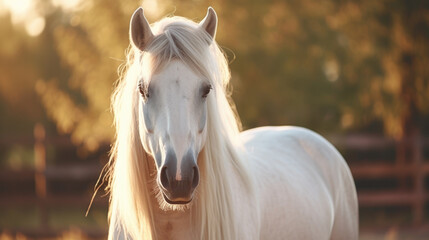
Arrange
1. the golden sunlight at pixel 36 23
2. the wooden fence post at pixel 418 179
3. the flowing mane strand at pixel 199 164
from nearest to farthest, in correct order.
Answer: the flowing mane strand at pixel 199 164, the wooden fence post at pixel 418 179, the golden sunlight at pixel 36 23

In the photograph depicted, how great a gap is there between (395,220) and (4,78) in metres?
13.9

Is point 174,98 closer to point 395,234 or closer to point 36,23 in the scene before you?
point 395,234

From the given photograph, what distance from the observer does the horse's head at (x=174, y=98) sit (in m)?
2.27

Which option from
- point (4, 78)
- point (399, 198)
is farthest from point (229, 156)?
point (4, 78)

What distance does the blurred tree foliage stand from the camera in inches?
366

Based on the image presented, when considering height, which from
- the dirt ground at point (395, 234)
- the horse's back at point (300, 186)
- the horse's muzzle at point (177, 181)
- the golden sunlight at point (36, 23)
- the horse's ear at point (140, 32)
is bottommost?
the dirt ground at point (395, 234)

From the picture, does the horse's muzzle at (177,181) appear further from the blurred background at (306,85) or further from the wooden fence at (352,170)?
the wooden fence at (352,170)

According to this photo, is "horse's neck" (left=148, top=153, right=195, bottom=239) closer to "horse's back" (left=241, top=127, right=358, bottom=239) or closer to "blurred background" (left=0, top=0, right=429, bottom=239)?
"horse's back" (left=241, top=127, right=358, bottom=239)

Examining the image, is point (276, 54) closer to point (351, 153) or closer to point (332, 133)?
point (332, 133)

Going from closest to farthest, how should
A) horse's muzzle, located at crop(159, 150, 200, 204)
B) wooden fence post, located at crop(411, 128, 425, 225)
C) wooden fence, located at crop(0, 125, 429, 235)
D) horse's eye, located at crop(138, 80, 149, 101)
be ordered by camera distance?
horse's muzzle, located at crop(159, 150, 200, 204) < horse's eye, located at crop(138, 80, 149, 101) < wooden fence, located at crop(0, 125, 429, 235) < wooden fence post, located at crop(411, 128, 425, 225)

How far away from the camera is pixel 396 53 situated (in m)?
10.7

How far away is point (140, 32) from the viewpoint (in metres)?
2.59

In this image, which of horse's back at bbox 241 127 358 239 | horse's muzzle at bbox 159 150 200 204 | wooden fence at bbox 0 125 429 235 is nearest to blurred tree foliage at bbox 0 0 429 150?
wooden fence at bbox 0 125 429 235

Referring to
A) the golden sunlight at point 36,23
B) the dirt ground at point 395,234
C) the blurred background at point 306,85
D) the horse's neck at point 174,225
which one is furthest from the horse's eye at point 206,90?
the golden sunlight at point 36,23
